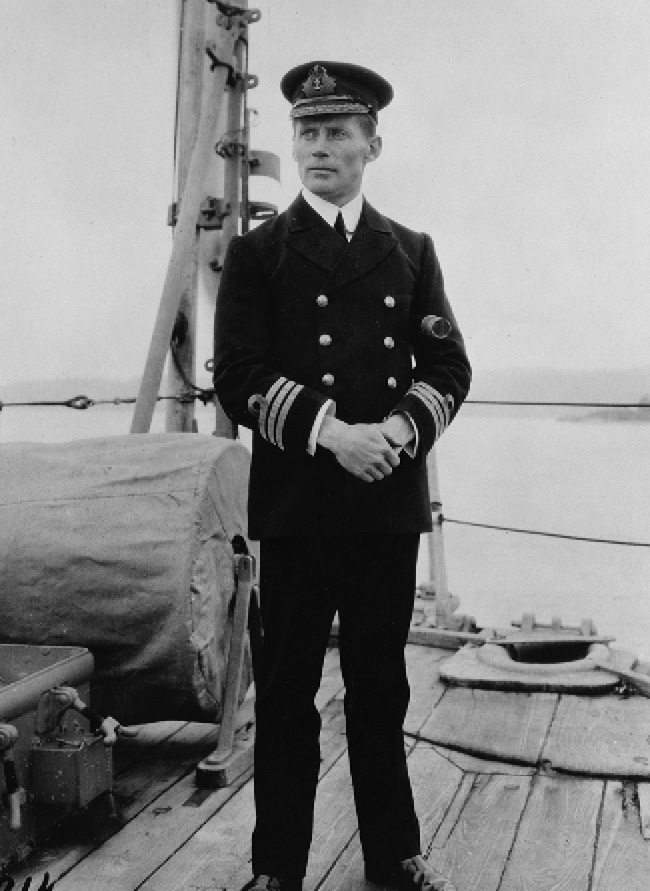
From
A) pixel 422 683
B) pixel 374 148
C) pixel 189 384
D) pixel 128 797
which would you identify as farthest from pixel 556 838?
pixel 189 384

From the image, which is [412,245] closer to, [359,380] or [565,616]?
[359,380]

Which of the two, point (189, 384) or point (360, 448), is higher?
point (189, 384)

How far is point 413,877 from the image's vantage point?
6.48ft

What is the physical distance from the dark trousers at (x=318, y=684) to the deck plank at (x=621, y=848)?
15.9 inches

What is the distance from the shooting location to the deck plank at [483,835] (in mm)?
2068

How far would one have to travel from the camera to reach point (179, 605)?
2443 mm

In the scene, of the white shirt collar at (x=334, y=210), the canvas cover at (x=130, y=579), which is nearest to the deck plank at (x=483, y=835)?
the canvas cover at (x=130, y=579)

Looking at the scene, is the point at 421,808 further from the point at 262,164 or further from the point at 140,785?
the point at 262,164

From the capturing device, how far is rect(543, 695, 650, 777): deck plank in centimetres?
263

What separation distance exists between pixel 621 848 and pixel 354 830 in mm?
587

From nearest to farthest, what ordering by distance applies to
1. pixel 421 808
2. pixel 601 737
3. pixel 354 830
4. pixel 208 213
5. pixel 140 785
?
pixel 354 830 < pixel 421 808 < pixel 140 785 < pixel 601 737 < pixel 208 213

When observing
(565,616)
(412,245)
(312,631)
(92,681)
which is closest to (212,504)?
(92,681)

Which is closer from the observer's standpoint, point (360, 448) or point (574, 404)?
point (360, 448)

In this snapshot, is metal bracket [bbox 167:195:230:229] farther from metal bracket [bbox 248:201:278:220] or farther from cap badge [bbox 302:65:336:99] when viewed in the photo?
cap badge [bbox 302:65:336:99]
